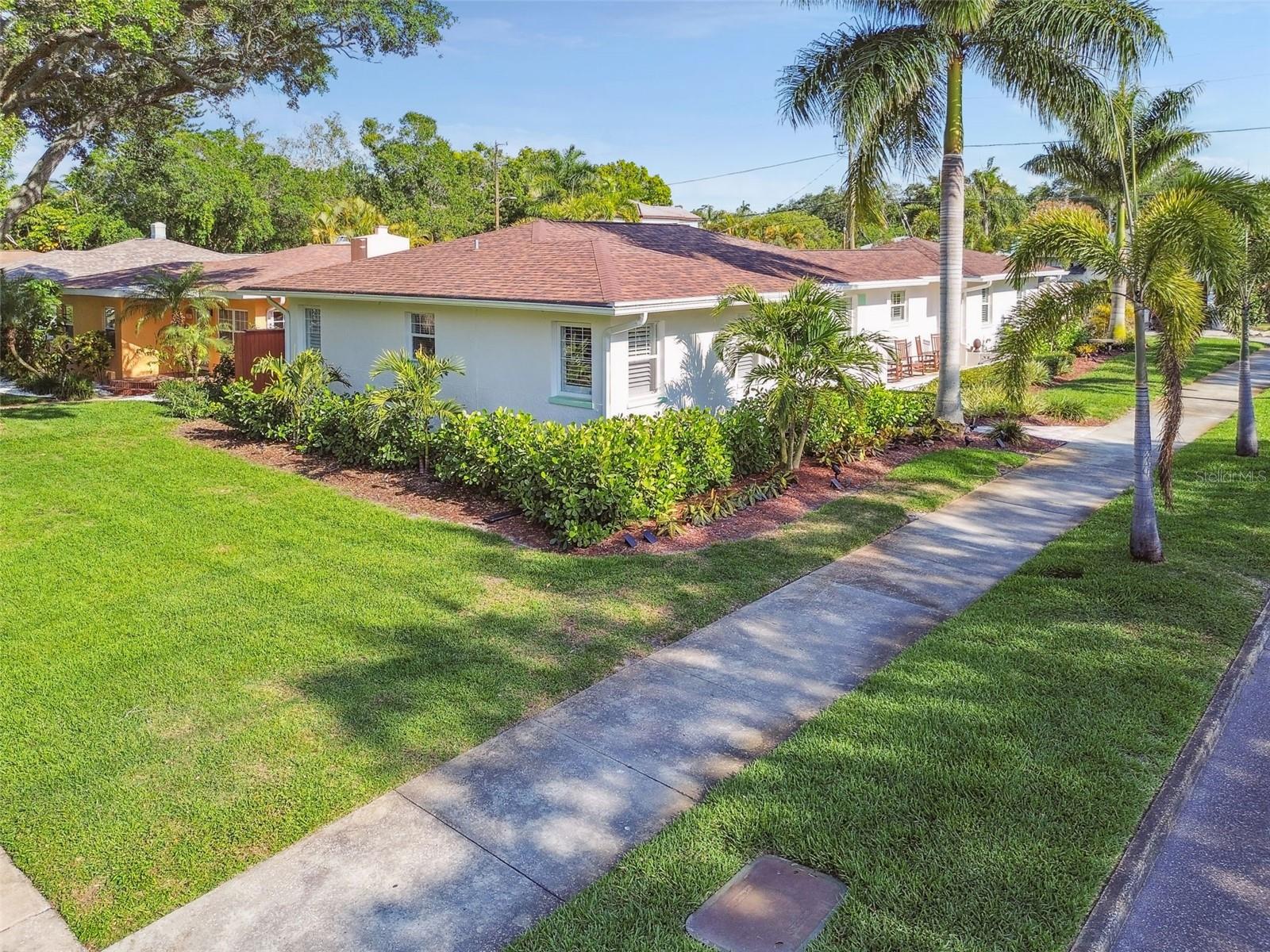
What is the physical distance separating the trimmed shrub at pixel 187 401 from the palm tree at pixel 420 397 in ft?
23.5

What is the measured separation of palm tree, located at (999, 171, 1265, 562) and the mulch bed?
4025mm

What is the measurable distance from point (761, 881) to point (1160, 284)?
7380 mm

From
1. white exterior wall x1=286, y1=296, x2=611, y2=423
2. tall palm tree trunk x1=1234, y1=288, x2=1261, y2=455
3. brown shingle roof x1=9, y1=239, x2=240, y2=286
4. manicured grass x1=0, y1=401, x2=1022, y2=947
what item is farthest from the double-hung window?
brown shingle roof x1=9, y1=239, x2=240, y2=286

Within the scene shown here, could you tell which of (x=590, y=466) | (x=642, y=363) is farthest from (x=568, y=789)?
(x=642, y=363)

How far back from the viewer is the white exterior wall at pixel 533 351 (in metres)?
13.3

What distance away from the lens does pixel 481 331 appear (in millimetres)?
14664

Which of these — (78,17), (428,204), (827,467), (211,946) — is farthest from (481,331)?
(428,204)

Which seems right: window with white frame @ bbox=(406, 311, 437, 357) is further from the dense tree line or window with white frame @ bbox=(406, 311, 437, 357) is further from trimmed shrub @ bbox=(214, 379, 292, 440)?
the dense tree line

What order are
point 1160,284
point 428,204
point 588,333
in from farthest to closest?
point 428,204
point 588,333
point 1160,284

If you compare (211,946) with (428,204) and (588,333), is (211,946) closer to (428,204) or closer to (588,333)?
(588,333)

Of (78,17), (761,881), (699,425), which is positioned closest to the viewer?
(761,881)

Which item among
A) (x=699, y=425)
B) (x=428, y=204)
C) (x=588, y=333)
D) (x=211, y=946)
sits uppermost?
(x=428, y=204)

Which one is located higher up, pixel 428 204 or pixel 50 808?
pixel 428 204

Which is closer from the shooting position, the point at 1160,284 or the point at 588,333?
the point at 1160,284
